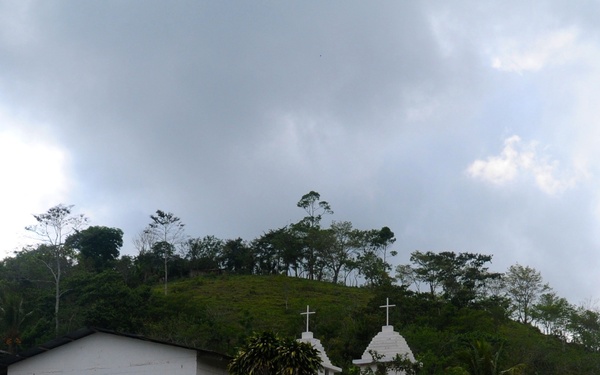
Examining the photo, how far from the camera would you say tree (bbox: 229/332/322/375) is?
95.0 ft

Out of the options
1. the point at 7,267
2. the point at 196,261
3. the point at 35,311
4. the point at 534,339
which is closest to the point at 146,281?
the point at 196,261

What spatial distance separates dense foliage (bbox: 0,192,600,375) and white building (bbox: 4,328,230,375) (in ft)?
33.4

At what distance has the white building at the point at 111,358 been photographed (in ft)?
105

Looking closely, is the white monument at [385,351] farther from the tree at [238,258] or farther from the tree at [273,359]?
the tree at [238,258]

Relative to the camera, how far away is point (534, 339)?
2569 inches

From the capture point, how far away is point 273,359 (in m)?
29.0

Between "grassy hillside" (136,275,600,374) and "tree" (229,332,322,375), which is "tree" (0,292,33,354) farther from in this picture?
"tree" (229,332,322,375)

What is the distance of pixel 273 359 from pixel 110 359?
7.98 meters

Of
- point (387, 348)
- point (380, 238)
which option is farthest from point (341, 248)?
point (387, 348)

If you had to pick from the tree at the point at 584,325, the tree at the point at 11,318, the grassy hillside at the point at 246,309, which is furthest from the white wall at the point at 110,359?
the tree at the point at 584,325

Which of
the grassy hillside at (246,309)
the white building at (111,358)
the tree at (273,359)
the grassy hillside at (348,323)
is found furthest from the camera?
the grassy hillside at (246,309)

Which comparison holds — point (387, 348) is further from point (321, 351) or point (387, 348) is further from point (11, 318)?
point (11, 318)

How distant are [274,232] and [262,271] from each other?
5077 mm

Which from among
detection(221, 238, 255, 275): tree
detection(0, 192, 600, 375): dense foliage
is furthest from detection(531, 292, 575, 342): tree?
detection(221, 238, 255, 275): tree
